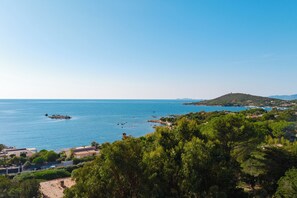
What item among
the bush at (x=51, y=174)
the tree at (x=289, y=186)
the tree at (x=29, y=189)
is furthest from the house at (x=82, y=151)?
the tree at (x=289, y=186)

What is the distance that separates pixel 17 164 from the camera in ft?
102

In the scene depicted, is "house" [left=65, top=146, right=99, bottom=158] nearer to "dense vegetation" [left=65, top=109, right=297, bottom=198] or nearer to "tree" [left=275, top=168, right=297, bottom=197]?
"dense vegetation" [left=65, top=109, right=297, bottom=198]

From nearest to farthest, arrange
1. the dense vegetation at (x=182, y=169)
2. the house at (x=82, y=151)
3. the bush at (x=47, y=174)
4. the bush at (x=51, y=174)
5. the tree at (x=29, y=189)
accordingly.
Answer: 1. the dense vegetation at (x=182, y=169)
2. the tree at (x=29, y=189)
3. the bush at (x=47, y=174)
4. the bush at (x=51, y=174)
5. the house at (x=82, y=151)

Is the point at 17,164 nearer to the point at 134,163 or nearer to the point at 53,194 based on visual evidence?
the point at 53,194

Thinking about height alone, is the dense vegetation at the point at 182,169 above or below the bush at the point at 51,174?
above

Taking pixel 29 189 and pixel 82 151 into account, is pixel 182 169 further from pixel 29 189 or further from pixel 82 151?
pixel 82 151

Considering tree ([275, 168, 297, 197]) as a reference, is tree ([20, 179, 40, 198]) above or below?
below

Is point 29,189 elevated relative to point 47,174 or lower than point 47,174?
elevated

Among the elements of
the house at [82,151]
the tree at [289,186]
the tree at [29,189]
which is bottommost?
→ the house at [82,151]

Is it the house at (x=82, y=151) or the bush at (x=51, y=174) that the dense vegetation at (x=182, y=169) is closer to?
the bush at (x=51, y=174)

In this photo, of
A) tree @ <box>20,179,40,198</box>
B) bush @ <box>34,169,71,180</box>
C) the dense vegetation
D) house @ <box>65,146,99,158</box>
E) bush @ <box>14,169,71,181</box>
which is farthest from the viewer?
house @ <box>65,146,99,158</box>

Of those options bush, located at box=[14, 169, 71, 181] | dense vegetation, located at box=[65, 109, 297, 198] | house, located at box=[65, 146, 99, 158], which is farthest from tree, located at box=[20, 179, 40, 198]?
house, located at box=[65, 146, 99, 158]

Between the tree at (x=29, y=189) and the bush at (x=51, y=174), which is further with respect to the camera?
the bush at (x=51, y=174)

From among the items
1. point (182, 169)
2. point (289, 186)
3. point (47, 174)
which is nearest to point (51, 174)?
point (47, 174)
